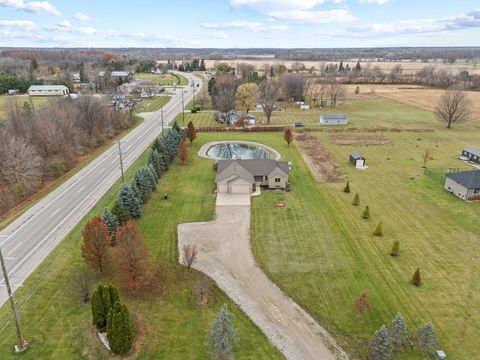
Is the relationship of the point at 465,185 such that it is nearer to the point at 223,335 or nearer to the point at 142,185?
the point at 223,335

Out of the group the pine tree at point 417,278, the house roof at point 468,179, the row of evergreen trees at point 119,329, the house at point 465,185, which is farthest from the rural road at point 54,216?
the house roof at point 468,179

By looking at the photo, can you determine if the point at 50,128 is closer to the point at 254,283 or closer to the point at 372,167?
the point at 254,283

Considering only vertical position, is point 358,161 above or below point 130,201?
below

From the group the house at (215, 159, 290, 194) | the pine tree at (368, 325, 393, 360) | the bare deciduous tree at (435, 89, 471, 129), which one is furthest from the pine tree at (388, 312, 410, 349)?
the bare deciduous tree at (435, 89, 471, 129)

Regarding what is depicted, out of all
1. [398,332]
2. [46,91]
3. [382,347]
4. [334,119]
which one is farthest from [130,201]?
[46,91]

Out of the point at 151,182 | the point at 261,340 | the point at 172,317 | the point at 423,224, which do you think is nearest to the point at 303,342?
the point at 261,340

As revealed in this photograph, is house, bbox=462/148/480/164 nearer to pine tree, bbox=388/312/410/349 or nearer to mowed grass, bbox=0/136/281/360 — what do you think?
pine tree, bbox=388/312/410/349
